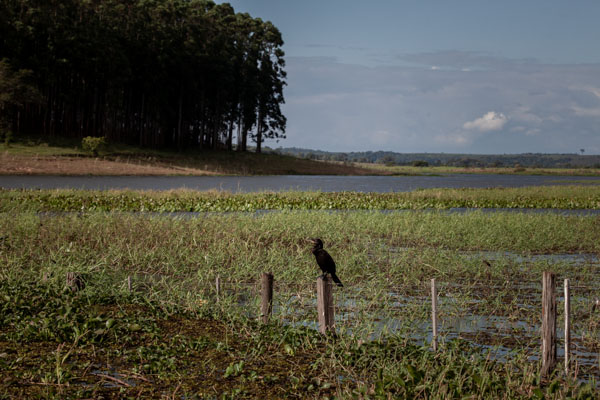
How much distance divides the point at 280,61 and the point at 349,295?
79.5 m

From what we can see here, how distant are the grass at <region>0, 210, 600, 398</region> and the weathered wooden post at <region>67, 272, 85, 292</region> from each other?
0.90ft

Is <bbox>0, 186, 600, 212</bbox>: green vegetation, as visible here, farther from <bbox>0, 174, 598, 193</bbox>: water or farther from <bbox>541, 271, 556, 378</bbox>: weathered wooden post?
<bbox>541, 271, 556, 378</bbox>: weathered wooden post

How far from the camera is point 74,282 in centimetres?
953

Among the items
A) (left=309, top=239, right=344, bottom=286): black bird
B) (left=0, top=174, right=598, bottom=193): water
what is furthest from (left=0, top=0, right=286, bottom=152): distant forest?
(left=309, top=239, right=344, bottom=286): black bird

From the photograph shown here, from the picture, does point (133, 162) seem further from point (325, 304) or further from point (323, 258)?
point (325, 304)

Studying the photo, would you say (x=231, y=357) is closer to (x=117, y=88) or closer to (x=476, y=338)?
(x=476, y=338)

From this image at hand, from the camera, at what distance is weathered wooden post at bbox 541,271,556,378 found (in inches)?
280

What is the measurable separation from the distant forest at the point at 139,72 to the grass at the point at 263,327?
45.3 metres

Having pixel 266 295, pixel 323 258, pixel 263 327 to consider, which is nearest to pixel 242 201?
pixel 323 258

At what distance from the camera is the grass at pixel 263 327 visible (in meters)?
6.46

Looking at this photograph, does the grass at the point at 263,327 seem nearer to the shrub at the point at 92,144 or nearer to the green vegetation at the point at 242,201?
the green vegetation at the point at 242,201

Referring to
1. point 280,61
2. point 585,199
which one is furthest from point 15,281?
point 280,61

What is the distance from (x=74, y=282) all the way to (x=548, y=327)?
713cm

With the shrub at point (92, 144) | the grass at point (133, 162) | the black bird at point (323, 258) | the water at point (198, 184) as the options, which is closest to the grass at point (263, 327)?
the black bird at point (323, 258)
